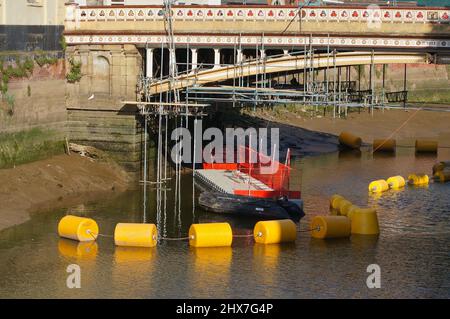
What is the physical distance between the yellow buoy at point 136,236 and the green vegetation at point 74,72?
22100 mm

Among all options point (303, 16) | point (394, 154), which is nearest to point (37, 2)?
point (303, 16)

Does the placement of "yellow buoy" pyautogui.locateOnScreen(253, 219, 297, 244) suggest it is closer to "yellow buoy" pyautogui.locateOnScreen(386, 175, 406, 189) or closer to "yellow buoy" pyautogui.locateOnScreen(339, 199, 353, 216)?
"yellow buoy" pyautogui.locateOnScreen(339, 199, 353, 216)

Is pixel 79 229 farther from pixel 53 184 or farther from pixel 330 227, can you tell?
pixel 53 184

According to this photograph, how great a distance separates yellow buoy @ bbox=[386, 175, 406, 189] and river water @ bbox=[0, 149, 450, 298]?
4.30 meters

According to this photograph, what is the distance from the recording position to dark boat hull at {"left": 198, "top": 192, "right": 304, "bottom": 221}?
5703 centimetres

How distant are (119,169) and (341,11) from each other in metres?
16.2

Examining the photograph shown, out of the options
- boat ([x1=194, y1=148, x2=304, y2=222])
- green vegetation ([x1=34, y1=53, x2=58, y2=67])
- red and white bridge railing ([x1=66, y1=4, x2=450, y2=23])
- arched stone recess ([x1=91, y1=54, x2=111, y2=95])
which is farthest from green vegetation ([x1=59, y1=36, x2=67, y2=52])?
boat ([x1=194, y1=148, x2=304, y2=222])

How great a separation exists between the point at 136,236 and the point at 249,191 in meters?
12.4

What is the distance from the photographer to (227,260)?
4797 cm

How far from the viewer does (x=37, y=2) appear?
67938mm

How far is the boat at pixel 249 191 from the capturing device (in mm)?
57438

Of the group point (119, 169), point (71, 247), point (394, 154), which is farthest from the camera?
point (394, 154)
